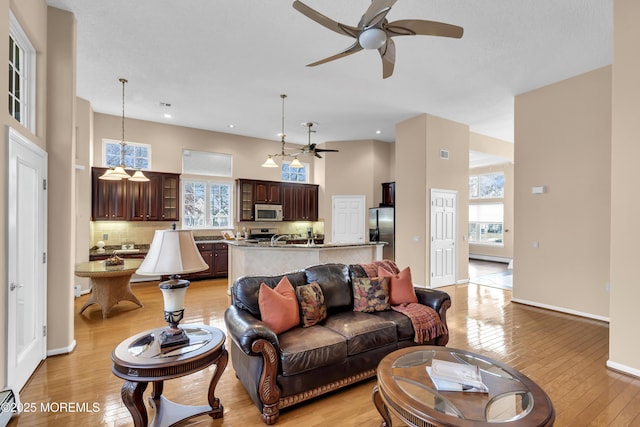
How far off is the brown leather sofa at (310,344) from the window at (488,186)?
868 centimetres

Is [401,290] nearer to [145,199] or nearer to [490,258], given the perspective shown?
[145,199]

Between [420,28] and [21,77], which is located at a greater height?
[420,28]

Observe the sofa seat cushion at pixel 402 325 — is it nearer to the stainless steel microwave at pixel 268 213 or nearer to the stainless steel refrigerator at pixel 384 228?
the stainless steel refrigerator at pixel 384 228

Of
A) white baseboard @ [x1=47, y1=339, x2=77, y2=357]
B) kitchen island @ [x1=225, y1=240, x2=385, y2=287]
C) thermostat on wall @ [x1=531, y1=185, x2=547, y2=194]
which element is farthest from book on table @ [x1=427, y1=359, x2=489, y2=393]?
thermostat on wall @ [x1=531, y1=185, x2=547, y2=194]

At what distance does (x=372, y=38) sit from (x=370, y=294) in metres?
2.37

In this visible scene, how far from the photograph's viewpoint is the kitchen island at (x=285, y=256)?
503 centimetres

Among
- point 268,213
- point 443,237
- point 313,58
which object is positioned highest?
point 313,58

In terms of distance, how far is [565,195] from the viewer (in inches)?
189

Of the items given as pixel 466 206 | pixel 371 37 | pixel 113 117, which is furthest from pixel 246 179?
pixel 371 37

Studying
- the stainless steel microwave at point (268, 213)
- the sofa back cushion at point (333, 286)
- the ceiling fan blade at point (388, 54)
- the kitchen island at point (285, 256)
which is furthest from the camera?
the stainless steel microwave at point (268, 213)

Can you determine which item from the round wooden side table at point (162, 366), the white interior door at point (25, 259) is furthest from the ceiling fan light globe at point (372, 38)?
the white interior door at point (25, 259)

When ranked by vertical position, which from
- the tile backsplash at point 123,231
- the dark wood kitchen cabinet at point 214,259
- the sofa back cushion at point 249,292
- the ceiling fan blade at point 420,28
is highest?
the ceiling fan blade at point 420,28

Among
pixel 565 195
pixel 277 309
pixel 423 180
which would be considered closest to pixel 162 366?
pixel 277 309

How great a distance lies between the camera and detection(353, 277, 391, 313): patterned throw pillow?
3158 mm
